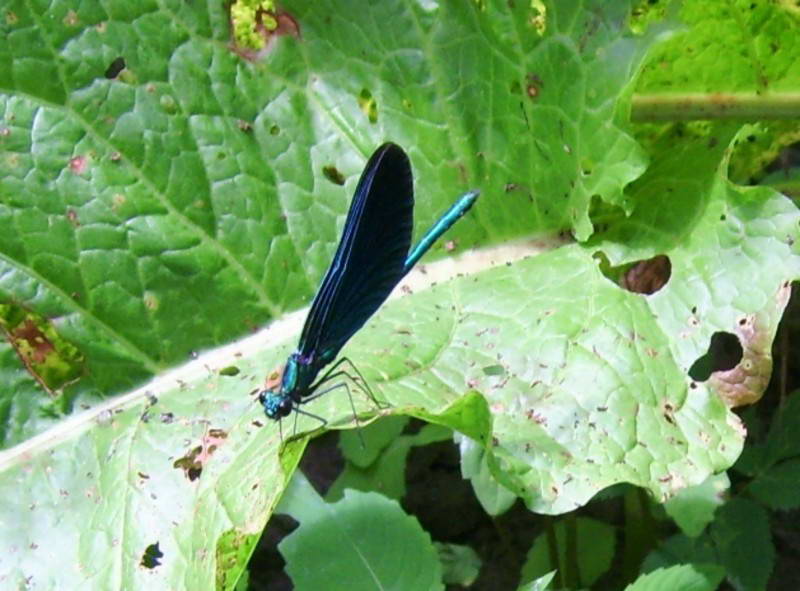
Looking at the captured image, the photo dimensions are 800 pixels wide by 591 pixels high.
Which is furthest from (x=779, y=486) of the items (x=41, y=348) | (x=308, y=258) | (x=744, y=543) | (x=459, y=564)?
(x=41, y=348)

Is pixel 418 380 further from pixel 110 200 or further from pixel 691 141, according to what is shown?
pixel 691 141

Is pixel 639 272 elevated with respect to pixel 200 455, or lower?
lower

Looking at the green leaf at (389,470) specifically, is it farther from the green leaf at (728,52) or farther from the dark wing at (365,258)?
the green leaf at (728,52)

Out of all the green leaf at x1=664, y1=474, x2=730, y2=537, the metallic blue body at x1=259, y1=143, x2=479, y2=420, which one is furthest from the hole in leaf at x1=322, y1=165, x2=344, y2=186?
the green leaf at x1=664, y1=474, x2=730, y2=537

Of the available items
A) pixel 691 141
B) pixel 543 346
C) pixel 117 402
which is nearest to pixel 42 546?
pixel 117 402

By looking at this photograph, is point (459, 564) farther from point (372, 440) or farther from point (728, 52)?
point (728, 52)

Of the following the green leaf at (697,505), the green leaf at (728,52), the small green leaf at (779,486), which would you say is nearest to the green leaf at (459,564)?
the green leaf at (697,505)

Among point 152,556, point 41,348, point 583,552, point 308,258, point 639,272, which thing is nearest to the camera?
point 152,556
